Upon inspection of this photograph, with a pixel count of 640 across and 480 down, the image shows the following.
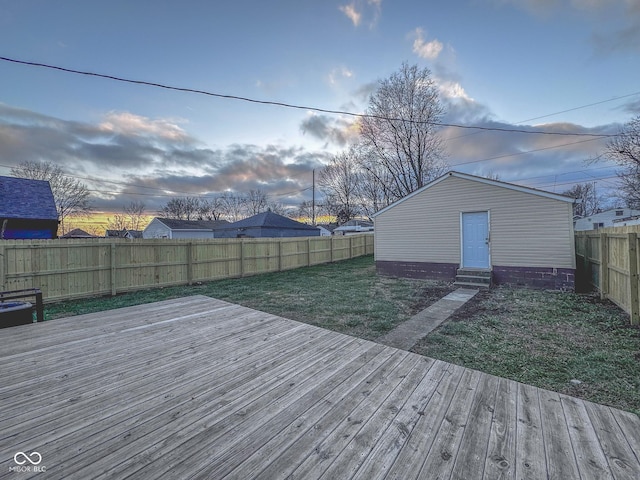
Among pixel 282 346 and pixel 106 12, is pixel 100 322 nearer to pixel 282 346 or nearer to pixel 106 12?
pixel 282 346

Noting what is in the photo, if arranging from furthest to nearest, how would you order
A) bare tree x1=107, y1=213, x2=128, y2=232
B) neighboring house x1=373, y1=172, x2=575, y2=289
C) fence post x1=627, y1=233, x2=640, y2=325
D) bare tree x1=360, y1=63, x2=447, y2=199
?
1. bare tree x1=107, y1=213, x2=128, y2=232
2. bare tree x1=360, y1=63, x2=447, y2=199
3. neighboring house x1=373, y1=172, x2=575, y2=289
4. fence post x1=627, y1=233, x2=640, y2=325

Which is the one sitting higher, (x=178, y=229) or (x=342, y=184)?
(x=342, y=184)

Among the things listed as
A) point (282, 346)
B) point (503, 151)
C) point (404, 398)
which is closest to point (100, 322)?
point (282, 346)

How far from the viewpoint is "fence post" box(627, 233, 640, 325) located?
4.35 metres

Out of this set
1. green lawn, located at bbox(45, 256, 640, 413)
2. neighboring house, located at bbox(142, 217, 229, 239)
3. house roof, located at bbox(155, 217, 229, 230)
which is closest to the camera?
green lawn, located at bbox(45, 256, 640, 413)

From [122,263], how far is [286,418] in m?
8.28

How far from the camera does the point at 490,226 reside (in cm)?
876

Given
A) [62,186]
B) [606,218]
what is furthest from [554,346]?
[62,186]

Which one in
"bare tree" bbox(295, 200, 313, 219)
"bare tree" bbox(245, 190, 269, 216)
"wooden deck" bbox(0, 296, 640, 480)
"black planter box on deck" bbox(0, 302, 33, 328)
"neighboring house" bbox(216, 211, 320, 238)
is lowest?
"wooden deck" bbox(0, 296, 640, 480)

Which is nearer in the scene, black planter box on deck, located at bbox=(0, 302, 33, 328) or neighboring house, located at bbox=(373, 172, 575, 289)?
black planter box on deck, located at bbox=(0, 302, 33, 328)

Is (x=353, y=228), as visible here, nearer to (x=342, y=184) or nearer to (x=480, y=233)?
(x=342, y=184)

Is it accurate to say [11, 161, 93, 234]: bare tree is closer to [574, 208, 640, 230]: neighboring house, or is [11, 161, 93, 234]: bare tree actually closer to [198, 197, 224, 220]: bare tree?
[198, 197, 224, 220]: bare tree

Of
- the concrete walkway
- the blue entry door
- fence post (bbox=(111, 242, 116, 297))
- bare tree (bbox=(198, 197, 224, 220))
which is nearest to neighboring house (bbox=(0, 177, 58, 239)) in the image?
fence post (bbox=(111, 242, 116, 297))

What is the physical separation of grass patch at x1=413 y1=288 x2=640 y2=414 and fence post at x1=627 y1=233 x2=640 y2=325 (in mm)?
204
